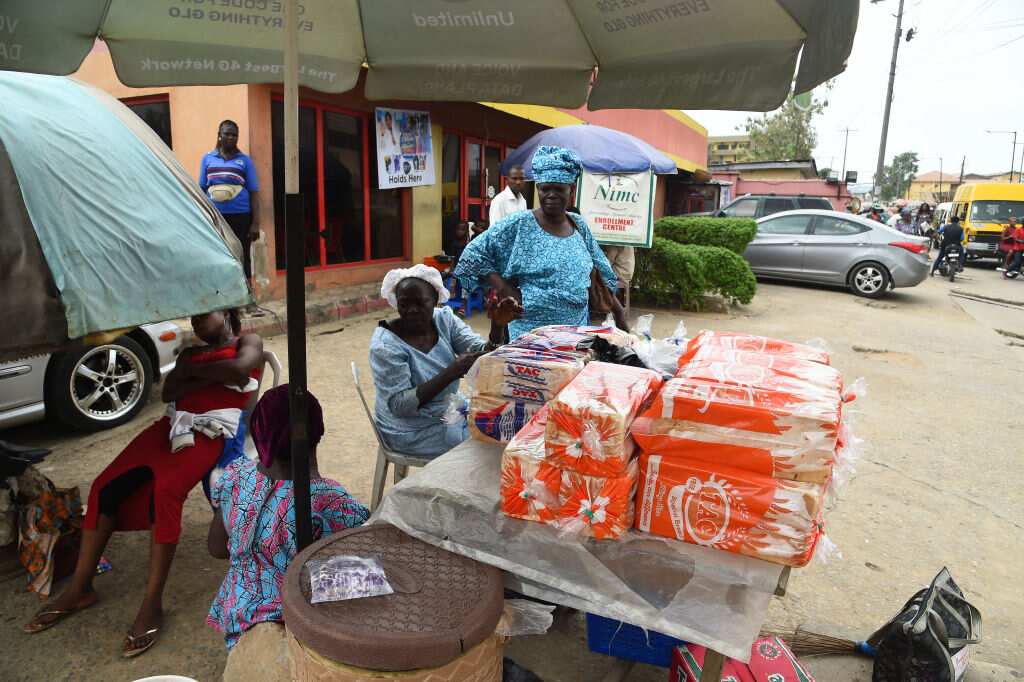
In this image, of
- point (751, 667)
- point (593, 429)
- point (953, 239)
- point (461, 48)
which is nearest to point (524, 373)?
point (593, 429)

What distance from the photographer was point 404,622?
145cm

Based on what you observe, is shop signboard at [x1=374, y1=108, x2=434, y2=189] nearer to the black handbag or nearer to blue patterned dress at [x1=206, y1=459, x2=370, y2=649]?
blue patterned dress at [x1=206, y1=459, x2=370, y2=649]

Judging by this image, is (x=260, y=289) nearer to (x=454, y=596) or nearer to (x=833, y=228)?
(x=454, y=596)

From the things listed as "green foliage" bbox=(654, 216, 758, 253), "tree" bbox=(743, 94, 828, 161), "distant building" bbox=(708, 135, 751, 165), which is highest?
"distant building" bbox=(708, 135, 751, 165)

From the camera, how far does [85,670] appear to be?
2.36m

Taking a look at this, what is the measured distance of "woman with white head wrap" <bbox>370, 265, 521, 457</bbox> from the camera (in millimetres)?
2680

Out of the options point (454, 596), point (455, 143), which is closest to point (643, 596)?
point (454, 596)

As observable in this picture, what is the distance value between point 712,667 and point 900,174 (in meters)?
110

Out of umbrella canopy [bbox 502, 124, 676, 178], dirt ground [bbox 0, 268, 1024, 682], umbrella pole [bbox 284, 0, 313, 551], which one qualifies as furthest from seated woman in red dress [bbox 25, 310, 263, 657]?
umbrella canopy [bbox 502, 124, 676, 178]

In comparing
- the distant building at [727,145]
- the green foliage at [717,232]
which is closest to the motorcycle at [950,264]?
the green foliage at [717,232]

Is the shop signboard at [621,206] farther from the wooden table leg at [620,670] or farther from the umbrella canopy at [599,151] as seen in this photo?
the wooden table leg at [620,670]

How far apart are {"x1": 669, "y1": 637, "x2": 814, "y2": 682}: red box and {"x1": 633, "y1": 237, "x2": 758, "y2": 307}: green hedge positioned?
8.02 metres

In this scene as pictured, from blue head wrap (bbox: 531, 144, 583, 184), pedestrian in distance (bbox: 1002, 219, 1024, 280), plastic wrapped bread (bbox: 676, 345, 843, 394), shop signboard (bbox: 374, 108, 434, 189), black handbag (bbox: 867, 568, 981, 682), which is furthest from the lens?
pedestrian in distance (bbox: 1002, 219, 1024, 280)

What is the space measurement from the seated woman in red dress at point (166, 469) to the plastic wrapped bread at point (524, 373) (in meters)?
1.33
